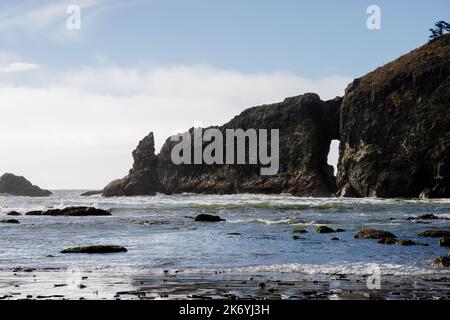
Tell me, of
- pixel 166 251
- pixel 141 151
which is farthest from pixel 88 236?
pixel 141 151

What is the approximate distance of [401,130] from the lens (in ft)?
394

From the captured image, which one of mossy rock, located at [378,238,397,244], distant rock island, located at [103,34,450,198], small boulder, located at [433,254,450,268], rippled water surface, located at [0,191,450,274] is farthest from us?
distant rock island, located at [103,34,450,198]

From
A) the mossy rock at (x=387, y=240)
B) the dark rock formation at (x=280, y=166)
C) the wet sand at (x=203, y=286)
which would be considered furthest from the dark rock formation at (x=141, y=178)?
the wet sand at (x=203, y=286)

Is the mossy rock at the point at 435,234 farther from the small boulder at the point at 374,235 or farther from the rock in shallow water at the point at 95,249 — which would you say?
the rock in shallow water at the point at 95,249

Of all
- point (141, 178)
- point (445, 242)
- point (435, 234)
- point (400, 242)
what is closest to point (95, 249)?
point (400, 242)

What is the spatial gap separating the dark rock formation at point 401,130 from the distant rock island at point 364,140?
0.18 m

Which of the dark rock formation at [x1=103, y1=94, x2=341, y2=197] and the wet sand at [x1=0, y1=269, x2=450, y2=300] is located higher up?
the dark rock formation at [x1=103, y1=94, x2=341, y2=197]

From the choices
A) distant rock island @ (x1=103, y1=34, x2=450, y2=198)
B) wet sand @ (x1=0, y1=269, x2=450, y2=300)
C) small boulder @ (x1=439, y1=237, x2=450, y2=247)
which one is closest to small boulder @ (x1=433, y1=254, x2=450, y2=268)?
wet sand @ (x1=0, y1=269, x2=450, y2=300)

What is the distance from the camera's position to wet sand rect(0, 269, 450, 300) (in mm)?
17844

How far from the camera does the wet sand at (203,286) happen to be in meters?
17.8

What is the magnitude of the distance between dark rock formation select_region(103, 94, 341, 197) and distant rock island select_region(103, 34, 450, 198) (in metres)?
0.26
